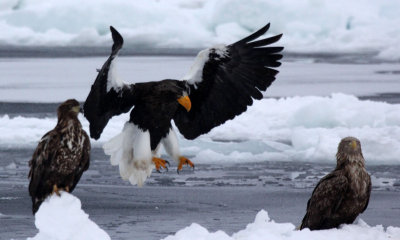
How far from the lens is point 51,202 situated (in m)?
4.35

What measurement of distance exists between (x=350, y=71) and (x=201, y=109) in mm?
14664

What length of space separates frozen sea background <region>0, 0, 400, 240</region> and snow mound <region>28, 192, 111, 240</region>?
0.06 metres

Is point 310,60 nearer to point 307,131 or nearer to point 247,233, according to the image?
point 307,131

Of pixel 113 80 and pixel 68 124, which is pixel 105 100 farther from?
pixel 68 124

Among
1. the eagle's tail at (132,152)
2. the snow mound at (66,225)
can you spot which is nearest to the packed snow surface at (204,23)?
the eagle's tail at (132,152)

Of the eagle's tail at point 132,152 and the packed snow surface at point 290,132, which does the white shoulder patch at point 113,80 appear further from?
the packed snow surface at point 290,132

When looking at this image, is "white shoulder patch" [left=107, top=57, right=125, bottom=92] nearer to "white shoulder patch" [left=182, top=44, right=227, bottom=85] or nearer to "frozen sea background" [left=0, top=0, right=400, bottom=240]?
"white shoulder patch" [left=182, top=44, right=227, bottom=85]

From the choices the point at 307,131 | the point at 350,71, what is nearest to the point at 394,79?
the point at 350,71

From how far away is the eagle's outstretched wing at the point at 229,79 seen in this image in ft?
19.4

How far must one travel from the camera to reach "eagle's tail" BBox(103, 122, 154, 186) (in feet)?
18.4

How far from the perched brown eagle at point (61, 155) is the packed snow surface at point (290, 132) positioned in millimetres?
3995

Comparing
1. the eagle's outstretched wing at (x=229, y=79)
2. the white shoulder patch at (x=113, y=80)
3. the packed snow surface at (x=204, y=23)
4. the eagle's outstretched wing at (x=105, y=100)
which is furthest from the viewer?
the packed snow surface at (x=204, y=23)

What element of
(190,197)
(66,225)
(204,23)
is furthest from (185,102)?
(204,23)

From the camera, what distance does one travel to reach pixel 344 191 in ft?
15.7
